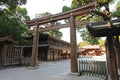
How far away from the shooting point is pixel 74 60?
362 inches

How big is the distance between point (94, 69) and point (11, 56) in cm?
1048

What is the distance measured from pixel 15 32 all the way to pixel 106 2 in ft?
40.5

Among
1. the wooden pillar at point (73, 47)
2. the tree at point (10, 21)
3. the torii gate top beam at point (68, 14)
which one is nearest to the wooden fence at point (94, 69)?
the wooden pillar at point (73, 47)

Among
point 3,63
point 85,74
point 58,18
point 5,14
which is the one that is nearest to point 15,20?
point 5,14

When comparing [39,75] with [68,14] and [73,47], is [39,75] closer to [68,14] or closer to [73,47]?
[73,47]

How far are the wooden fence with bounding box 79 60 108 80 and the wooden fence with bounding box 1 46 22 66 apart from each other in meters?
8.96

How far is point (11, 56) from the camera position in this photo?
14.6 metres

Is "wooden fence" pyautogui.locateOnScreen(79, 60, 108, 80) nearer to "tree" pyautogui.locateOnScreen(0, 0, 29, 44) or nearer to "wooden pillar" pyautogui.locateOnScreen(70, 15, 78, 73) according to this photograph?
"wooden pillar" pyautogui.locateOnScreen(70, 15, 78, 73)

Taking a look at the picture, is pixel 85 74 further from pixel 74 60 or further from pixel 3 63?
pixel 3 63

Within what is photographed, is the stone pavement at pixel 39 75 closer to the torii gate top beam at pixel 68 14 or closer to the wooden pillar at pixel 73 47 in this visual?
the wooden pillar at pixel 73 47

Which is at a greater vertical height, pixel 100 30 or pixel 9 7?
pixel 9 7

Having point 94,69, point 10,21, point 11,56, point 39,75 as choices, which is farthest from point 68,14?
point 10,21

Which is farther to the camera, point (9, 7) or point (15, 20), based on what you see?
point (15, 20)

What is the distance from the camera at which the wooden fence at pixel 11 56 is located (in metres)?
13.3
